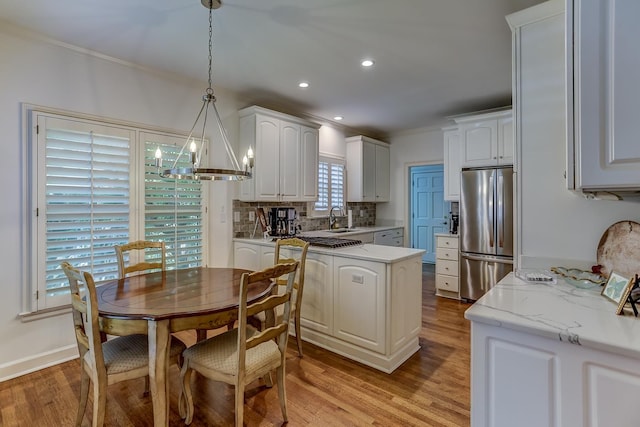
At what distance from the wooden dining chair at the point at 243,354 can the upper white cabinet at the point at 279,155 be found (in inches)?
82.7

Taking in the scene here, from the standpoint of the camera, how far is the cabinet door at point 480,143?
409 cm

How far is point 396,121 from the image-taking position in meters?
5.18

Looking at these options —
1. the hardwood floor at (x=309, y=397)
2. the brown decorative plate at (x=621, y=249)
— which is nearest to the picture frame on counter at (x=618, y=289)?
the brown decorative plate at (x=621, y=249)

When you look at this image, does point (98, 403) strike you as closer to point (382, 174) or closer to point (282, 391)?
point (282, 391)

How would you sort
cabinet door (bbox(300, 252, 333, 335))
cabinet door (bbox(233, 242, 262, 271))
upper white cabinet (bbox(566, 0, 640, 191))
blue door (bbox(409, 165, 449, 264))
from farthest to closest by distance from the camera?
1. blue door (bbox(409, 165, 449, 264))
2. cabinet door (bbox(233, 242, 262, 271))
3. cabinet door (bbox(300, 252, 333, 335))
4. upper white cabinet (bbox(566, 0, 640, 191))

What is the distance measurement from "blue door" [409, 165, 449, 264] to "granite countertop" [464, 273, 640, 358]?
4.83 metres

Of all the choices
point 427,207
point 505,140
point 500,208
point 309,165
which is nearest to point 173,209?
point 309,165

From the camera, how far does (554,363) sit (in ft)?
3.69

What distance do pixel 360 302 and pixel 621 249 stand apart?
168cm

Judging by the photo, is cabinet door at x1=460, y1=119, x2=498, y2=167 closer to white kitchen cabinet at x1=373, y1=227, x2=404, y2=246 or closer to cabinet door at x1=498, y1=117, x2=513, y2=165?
cabinet door at x1=498, y1=117, x2=513, y2=165

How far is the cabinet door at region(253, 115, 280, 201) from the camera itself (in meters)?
3.80

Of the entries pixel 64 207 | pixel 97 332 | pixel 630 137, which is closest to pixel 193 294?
pixel 97 332

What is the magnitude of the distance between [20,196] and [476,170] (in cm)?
458

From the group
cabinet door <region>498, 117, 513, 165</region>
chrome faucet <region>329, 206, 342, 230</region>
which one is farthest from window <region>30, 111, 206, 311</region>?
cabinet door <region>498, 117, 513, 165</region>
